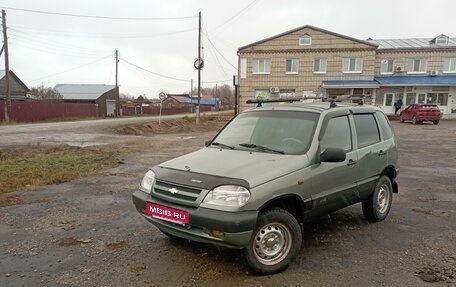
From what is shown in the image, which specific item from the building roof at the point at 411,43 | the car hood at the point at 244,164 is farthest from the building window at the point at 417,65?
the car hood at the point at 244,164

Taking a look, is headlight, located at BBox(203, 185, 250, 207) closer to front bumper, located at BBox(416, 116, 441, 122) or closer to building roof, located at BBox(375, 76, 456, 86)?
front bumper, located at BBox(416, 116, 441, 122)

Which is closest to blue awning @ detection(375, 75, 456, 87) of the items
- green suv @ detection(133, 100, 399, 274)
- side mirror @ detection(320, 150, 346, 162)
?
green suv @ detection(133, 100, 399, 274)

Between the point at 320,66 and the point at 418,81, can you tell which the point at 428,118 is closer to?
the point at 418,81

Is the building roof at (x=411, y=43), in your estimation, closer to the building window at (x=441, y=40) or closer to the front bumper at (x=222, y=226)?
the building window at (x=441, y=40)

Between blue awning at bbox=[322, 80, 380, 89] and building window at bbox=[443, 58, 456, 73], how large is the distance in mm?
6969

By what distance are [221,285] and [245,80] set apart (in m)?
34.2

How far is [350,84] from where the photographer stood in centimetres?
3384

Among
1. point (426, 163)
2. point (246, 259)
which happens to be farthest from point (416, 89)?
point (246, 259)

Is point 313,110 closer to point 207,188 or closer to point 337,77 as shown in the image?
point 207,188

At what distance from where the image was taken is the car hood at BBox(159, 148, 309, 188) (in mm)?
3621

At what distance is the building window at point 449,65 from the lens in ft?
112

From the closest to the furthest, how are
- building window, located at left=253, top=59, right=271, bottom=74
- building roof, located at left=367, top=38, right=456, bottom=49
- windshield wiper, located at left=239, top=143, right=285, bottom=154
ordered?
windshield wiper, located at left=239, top=143, right=285, bottom=154 < building roof, located at left=367, top=38, right=456, bottom=49 < building window, located at left=253, top=59, right=271, bottom=74

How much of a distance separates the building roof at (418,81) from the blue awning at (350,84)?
2.40 feet

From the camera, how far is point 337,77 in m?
35.2
